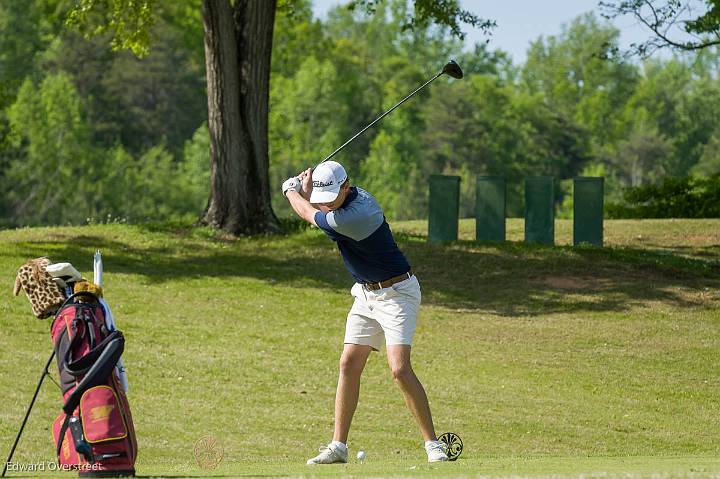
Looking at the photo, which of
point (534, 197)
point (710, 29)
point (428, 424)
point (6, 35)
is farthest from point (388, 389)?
point (6, 35)

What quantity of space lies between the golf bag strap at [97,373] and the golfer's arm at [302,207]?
76.1 inches

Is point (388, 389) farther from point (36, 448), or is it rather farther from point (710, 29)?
point (710, 29)

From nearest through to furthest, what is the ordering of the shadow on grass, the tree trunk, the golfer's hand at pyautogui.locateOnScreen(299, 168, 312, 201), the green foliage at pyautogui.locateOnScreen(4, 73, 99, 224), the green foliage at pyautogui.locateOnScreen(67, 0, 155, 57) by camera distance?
the golfer's hand at pyautogui.locateOnScreen(299, 168, 312, 201)
the shadow on grass
the tree trunk
the green foliage at pyautogui.locateOnScreen(67, 0, 155, 57)
the green foliage at pyautogui.locateOnScreen(4, 73, 99, 224)

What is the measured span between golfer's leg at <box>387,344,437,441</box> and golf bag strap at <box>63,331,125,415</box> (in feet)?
6.86

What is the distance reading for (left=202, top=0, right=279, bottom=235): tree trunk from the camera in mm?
24203

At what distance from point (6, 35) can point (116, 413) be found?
252ft

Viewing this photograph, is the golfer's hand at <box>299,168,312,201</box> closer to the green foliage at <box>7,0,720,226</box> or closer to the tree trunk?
the tree trunk

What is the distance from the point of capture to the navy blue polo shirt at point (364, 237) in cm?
884

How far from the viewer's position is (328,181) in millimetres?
8875

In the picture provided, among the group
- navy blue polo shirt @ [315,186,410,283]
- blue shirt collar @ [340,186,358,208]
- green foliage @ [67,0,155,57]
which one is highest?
green foliage @ [67,0,155,57]

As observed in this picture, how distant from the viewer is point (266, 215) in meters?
24.4

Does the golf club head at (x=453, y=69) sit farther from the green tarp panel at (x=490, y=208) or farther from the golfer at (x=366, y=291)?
the green tarp panel at (x=490, y=208)

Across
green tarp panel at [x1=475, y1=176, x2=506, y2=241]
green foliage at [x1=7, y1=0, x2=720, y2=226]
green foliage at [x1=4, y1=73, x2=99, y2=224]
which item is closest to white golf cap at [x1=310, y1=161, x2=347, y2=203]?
green tarp panel at [x1=475, y1=176, x2=506, y2=241]

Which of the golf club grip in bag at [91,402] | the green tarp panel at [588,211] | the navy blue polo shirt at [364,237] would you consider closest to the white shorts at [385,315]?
the navy blue polo shirt at [364,237]
